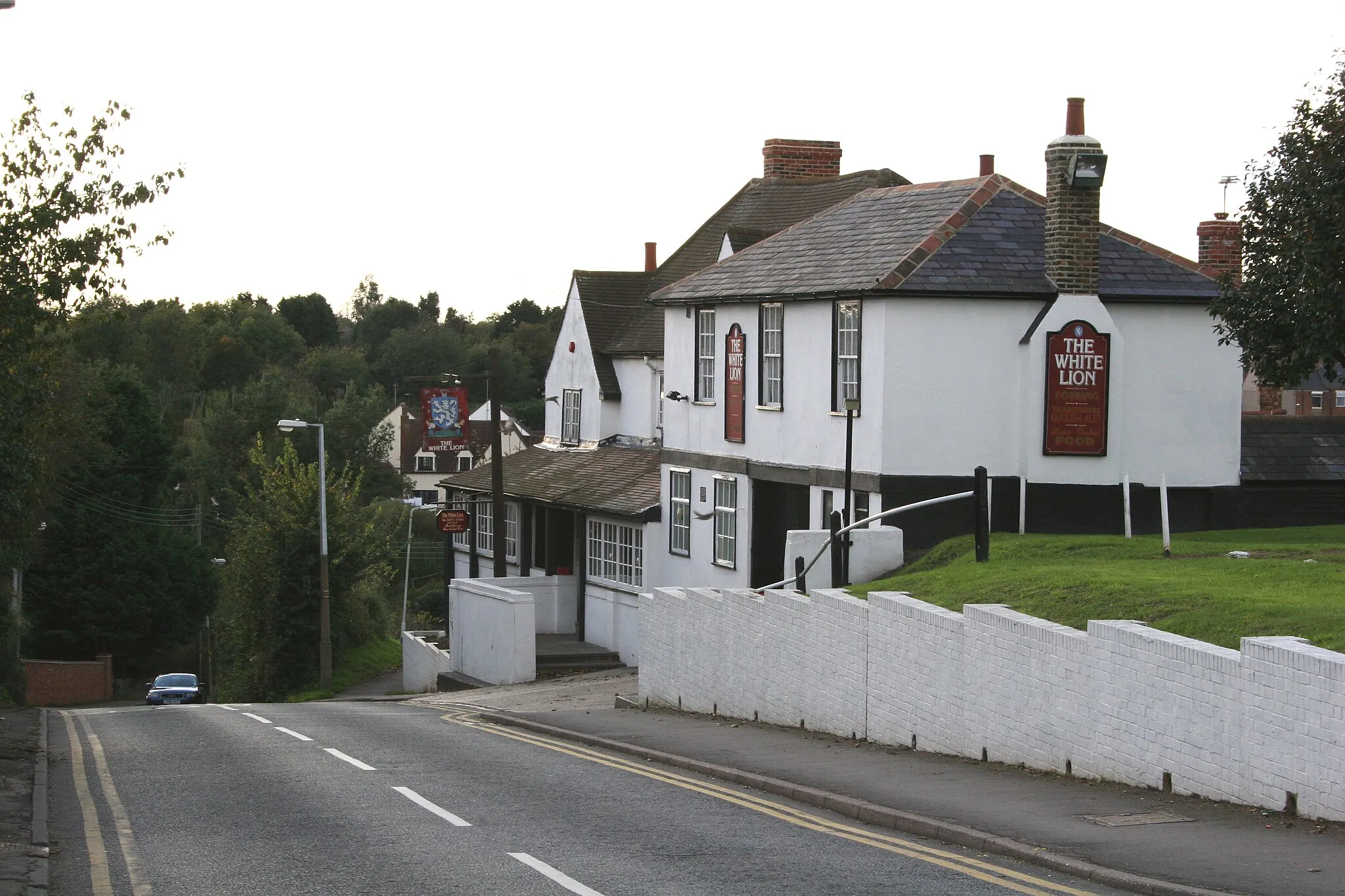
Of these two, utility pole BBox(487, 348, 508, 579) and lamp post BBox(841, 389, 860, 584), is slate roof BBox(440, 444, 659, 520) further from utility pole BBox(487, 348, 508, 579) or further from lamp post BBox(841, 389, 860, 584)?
lamp post BBox(841, 389, 860, 584)

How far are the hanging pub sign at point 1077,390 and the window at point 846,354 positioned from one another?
3262mm

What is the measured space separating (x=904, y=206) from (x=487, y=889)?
22252 mm

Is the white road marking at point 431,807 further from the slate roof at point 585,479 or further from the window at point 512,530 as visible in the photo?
the window at point 512,530

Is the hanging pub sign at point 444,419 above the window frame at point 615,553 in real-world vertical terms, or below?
above

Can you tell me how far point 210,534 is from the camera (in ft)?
274

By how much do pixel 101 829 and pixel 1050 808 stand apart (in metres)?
7.98

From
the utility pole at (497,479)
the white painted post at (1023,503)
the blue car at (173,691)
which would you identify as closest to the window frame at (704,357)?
the utility pole at (497,479)

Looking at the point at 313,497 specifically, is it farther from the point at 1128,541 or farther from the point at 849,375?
the point at 1128,541

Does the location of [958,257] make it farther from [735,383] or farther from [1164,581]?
[1164,581]

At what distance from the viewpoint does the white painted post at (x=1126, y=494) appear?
25656 millimetres

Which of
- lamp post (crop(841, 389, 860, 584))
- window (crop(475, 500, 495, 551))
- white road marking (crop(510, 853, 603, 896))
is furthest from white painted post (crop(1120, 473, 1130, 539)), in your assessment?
window (crop(475, 500, 495, 551))

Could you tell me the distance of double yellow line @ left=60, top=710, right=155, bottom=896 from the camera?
11.2 meters

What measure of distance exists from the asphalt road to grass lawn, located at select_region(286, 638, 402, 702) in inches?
1192

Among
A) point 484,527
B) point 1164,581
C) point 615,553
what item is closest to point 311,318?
point 484,527
